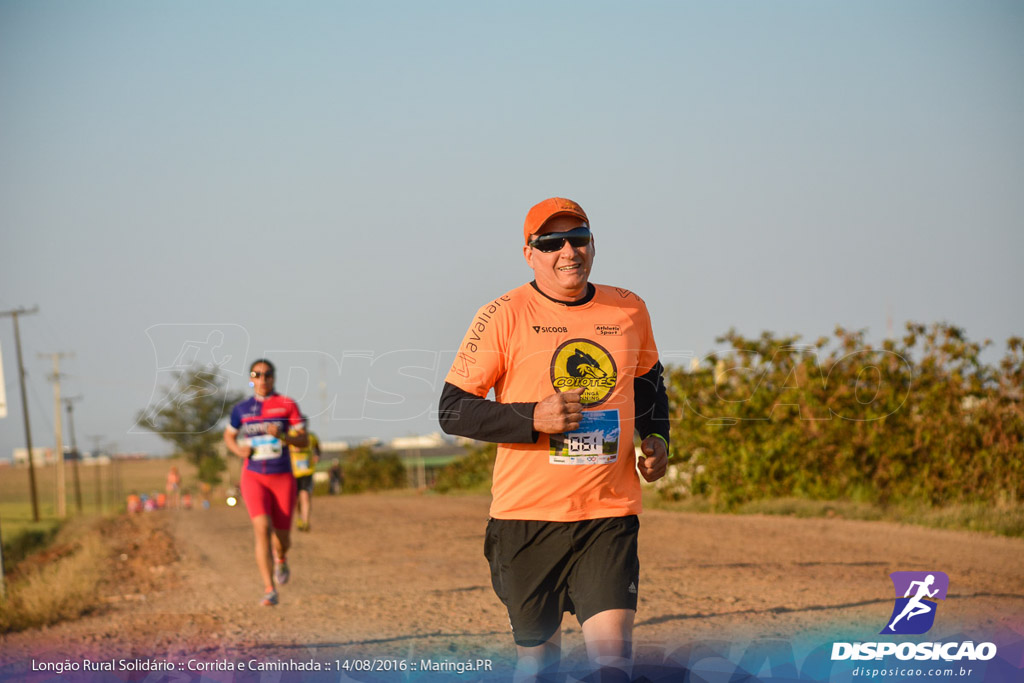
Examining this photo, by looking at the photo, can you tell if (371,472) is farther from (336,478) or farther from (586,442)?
(586,442)

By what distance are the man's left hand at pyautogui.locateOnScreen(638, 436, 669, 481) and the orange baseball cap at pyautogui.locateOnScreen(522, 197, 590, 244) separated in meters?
0.99

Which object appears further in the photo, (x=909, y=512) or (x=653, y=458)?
(x=909, y=512)

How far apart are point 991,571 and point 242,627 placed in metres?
7.27

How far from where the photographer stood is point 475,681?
256 inches

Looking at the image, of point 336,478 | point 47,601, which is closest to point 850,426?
point 47,601

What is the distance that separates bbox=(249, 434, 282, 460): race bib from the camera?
9.49m

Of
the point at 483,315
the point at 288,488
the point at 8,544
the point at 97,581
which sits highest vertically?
the point at 483,315

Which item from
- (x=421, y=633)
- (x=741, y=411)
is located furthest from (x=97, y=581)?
(x=741, y=411)

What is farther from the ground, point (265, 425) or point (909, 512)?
point (265, 425)

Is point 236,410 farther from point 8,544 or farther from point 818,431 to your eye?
point 8,544

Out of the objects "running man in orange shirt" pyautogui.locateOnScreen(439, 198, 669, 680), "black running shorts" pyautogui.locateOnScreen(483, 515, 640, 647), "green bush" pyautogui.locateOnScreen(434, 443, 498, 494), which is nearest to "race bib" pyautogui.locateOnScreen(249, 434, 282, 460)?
"running man in orange shirt" pyautogui.locateOnScreen(439, 198, 669, 680)

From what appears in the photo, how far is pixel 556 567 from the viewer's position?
4324 millimetres

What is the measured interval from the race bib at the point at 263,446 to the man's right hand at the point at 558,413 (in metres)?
5.80

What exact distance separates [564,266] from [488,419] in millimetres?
714
